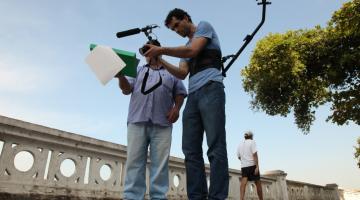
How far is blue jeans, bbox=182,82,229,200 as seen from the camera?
2381mm

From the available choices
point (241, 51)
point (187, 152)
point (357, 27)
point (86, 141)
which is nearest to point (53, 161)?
point (86, 141)

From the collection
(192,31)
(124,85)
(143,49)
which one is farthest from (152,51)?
(124,85)

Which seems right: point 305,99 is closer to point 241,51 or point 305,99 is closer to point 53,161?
point 241,51

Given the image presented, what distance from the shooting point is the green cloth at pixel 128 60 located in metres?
2.73

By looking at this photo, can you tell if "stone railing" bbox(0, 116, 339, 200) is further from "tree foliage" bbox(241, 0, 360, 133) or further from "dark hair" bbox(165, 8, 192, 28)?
"tree foliage" bbox(241, 0, 360, 133)

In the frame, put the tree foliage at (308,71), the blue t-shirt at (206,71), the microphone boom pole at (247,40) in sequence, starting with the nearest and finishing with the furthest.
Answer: the blue t-shirt at (206,71), the microphone boom pole at (247,40), the tree foliage at (308,71)

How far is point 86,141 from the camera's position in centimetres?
483

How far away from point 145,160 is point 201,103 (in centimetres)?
84

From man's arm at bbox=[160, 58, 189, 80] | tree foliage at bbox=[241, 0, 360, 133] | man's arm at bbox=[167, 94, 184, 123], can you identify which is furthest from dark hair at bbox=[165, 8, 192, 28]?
tree foliage at bbox=[241, 0, 360, 133]

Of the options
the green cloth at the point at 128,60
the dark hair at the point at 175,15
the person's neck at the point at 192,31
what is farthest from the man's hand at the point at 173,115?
the dark hair at the point at 175,15

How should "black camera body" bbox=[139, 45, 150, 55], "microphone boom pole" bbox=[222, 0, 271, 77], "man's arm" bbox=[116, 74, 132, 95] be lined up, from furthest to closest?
1. "microphone boom pole" bbox=[222, 0, 271, 77]
2. "man's arm" bbox=[116, 74, 132, 95]
3. "black camera body" bbox=[139, 45, 150, 55]

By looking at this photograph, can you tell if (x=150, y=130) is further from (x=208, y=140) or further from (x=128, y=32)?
(x=128, y=32)

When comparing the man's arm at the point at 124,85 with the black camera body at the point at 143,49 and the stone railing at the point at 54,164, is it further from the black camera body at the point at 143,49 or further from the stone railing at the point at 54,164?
the stone railing at the point at 54,164

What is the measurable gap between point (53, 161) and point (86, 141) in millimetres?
621
